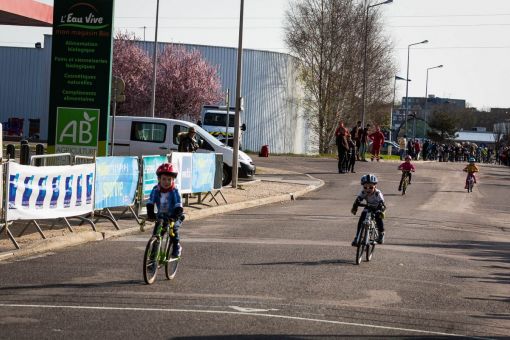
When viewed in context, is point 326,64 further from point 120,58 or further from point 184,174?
point 184,174

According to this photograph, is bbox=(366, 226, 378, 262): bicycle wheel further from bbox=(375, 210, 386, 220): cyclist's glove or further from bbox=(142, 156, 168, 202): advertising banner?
bbox=(142, 156, 168, 202): advertising banner

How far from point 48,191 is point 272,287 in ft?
17.1

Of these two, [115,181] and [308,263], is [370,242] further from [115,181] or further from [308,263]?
[115,181]

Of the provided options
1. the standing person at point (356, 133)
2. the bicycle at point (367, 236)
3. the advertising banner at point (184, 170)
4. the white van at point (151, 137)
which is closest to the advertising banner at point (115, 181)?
the advertising banner at point (184, 170)

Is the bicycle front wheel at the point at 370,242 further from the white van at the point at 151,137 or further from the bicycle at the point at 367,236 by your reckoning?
the white van at the point at 151,137

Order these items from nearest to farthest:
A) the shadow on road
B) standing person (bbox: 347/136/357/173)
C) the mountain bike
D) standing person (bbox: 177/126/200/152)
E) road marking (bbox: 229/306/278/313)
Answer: road marking (bbox: 229/306/278/313) → the shadow on road → standing person (bbox: 177/126/200/152) → the mountain bike → standing person (bbox: 347/136/357/173)

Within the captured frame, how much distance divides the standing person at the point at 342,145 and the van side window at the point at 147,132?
11.4 metres

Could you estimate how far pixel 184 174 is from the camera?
2256 cm

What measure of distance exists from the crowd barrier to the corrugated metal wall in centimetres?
5106

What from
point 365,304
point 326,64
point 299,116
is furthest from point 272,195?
point 299,116

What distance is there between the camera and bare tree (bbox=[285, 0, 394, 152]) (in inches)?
2707

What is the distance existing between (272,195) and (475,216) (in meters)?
5.63

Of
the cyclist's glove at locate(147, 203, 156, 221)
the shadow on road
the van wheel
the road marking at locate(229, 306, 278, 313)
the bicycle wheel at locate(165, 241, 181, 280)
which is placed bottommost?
the shadow on road

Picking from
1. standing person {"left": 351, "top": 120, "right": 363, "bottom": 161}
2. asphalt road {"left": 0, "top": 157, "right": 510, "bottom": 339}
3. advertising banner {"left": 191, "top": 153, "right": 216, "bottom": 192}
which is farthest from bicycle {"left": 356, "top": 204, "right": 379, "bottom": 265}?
standing person {"left": 351, "top": 120, "right": 363, "bottom": 161}
